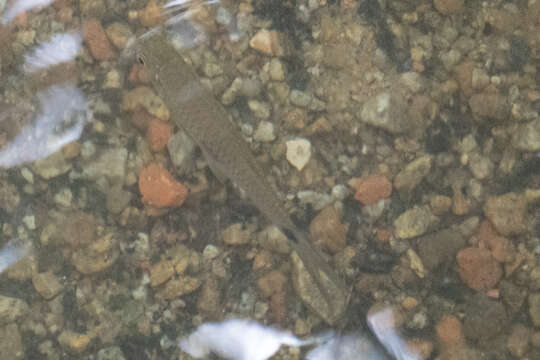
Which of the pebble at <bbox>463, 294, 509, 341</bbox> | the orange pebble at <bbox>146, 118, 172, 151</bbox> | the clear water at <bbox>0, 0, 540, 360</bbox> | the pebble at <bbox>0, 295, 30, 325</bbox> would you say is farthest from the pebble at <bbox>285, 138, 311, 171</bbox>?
the pebble at <bbox>0, 295, 30, 325</bbox>

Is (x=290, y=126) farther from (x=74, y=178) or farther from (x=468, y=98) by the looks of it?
(x=74, y=178)

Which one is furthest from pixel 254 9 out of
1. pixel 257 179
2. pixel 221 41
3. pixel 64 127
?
pixel 64 127

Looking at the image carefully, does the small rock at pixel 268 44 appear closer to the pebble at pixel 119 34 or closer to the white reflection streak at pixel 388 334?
the pebble at pixel 119 34

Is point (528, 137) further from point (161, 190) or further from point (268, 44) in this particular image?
point (161, 190)

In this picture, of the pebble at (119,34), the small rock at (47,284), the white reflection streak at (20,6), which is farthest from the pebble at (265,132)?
the white reflection streak at (20,6)

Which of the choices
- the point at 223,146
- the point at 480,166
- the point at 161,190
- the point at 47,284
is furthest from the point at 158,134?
the point at 480,166

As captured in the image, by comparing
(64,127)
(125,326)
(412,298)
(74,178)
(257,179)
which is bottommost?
(412,298)

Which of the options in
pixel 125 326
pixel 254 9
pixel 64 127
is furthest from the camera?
pixel 254 9
